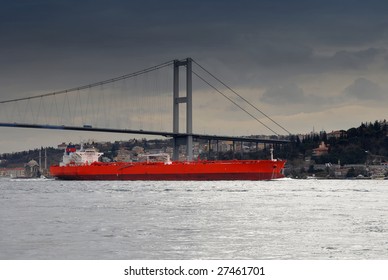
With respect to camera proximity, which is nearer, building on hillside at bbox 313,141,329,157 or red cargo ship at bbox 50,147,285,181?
red cargo ship at bbox 50,147,285,181

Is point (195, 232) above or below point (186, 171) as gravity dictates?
below

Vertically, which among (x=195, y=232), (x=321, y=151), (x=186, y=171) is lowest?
(x=195, y=232)

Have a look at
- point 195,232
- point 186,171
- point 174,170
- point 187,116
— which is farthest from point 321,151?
point 195,232

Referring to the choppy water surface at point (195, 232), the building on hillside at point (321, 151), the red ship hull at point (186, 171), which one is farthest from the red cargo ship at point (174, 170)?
the building on hillside at point (321, 151)

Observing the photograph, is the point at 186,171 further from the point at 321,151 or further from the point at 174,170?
the point at 321,151

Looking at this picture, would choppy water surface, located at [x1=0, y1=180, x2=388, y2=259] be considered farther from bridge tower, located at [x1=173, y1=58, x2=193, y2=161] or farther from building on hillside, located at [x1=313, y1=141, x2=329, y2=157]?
building on hillside, located at [x1=313, y1=141, x2=329, y2=157]

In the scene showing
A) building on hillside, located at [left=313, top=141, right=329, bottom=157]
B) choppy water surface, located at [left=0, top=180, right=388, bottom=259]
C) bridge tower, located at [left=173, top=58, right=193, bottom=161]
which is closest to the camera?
choppy water surface, located at [left=0, top=180, right=388, bottom=259]

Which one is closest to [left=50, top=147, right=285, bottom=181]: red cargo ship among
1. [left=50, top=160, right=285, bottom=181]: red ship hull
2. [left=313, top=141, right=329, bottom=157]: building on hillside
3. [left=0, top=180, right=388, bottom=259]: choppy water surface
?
[left=50, top=160, right=285, bottom=181]: red ship hull
